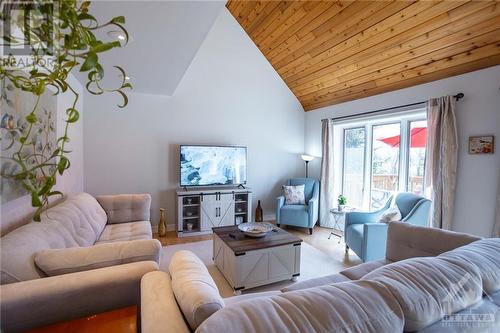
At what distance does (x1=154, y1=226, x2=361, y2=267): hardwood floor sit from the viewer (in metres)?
3.17

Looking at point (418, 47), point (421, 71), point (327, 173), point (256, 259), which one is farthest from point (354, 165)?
point (256, 259)

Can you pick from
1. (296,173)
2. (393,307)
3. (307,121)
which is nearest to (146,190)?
(296,173)

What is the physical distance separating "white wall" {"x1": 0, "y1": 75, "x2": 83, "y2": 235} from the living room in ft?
0.07

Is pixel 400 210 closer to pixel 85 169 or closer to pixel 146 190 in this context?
pixel 146 190

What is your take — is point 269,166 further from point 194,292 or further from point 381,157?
point 194,292

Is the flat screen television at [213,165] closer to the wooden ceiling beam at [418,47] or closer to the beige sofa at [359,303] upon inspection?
the wooden ceiling beam at [418,47]

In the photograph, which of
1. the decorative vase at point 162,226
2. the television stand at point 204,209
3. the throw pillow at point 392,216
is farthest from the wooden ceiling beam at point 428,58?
the decorative vase at point 162,226

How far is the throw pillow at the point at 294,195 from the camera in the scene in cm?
454

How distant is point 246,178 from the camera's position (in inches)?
185

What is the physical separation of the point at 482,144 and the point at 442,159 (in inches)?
14.8

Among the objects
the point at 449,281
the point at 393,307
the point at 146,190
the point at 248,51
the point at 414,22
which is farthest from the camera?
the point at 248,51

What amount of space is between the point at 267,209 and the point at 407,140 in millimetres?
2771

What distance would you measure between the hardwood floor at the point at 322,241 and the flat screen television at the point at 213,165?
0.90 meters

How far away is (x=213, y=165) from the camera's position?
14.1 ft
